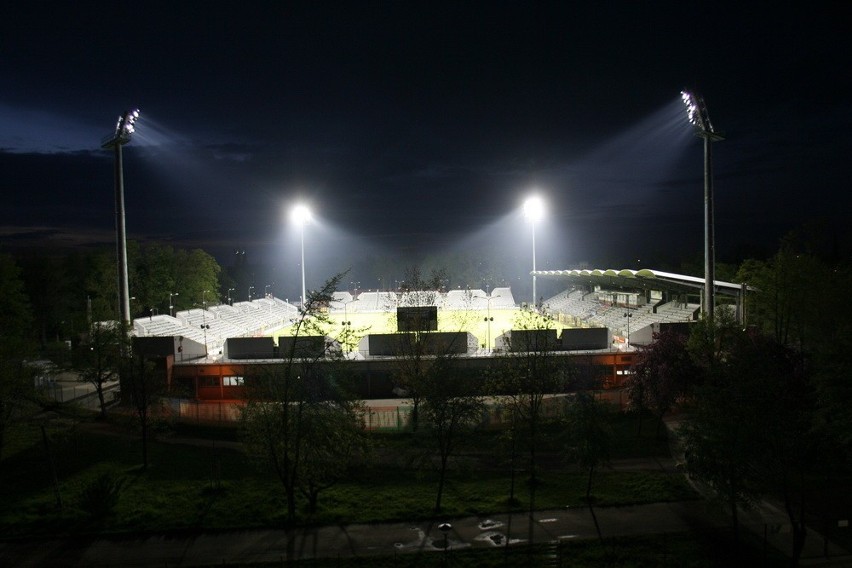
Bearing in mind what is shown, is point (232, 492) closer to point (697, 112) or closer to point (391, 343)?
point (391, 343)

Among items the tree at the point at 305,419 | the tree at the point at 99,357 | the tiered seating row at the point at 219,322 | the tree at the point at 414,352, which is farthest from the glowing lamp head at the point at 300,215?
the tree at the point at 305,419

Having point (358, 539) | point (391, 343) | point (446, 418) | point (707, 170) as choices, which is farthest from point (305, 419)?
point (707, 170)

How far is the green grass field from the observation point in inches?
1491

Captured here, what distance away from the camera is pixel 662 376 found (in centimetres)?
2147

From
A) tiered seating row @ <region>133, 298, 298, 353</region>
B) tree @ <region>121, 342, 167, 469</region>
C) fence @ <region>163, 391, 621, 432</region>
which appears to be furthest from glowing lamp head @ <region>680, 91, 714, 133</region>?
tiered seating row @ <region>133, 298, 298, 353</region>

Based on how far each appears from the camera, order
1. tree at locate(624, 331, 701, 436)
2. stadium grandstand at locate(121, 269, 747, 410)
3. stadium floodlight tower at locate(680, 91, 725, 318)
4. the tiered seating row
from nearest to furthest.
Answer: tree at locate(624, 331, 701, 436), stadium grandstand at locate(121, 269, 747, 410), stadium floodlight tower at locate(680, 91, 725, 318), the tiered seating row

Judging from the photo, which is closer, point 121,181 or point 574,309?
point 121,181

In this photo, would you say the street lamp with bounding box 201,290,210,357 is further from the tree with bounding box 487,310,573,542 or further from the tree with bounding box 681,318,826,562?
the tree with bounding box 681,318,826,562

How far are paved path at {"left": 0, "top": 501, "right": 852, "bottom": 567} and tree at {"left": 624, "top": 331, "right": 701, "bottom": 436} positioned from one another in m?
6.61

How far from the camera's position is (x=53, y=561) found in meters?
13.4

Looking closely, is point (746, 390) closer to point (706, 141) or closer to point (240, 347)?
point (706, 141)

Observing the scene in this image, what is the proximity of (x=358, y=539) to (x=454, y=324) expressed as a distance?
21277mm

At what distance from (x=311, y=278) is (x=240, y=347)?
268ft

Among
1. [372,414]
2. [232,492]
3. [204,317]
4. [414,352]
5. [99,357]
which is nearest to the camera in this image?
[232,492]
